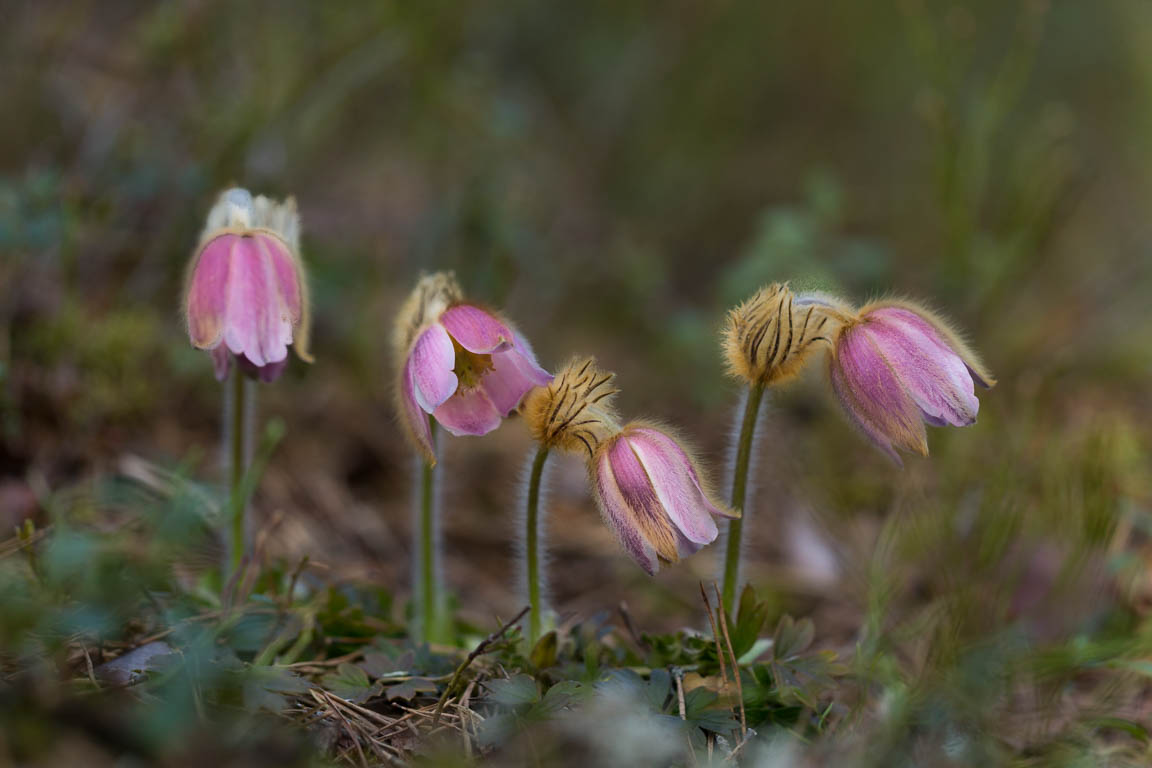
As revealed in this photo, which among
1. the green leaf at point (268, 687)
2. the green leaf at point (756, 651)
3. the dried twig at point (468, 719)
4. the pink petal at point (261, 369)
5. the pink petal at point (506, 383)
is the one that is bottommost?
the dried twig at point (468, 719)

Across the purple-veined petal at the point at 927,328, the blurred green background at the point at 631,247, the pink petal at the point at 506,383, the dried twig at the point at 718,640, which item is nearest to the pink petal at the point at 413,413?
the pink petal at the point at 506,383

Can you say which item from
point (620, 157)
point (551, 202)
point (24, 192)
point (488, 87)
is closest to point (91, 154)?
point (24, 192)

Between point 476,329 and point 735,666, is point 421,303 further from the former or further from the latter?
point 735,666

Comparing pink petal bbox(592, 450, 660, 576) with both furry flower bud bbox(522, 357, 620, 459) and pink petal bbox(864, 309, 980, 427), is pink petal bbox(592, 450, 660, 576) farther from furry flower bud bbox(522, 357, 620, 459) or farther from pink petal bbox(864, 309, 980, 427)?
pink petal bbox(864, 309, 980, 427)

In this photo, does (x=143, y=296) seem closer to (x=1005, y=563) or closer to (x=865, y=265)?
(x=865, y=265)

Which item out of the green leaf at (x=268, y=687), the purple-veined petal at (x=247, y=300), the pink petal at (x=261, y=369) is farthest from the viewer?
the pink petal at (x=261, y=369)

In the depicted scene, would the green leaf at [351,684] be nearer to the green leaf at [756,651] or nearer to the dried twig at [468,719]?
the dried twig at [468,719]

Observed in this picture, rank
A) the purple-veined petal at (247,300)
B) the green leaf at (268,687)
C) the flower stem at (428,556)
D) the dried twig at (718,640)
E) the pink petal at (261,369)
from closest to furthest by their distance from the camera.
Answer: the green leaf at (268,687) < the dried twig at (718,640) < the purple-veined petal at (247,300) < the pink petal at (261,369) < the flower stem at (428,556)

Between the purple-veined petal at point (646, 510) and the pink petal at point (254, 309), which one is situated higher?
the pink petal at point (254, 309)

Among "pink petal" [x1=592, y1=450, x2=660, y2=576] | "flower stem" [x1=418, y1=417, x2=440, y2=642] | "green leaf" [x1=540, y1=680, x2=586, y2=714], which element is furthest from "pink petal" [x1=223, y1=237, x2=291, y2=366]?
"green leaf" [x1=540, y1=680, x2=586, y2=714]
